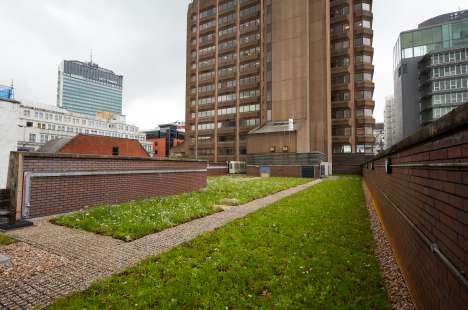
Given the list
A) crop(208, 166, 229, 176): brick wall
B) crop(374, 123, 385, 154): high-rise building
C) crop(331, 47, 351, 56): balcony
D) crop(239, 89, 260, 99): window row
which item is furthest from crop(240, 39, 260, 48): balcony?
crop(374, 123, 385, 154): high-rise building

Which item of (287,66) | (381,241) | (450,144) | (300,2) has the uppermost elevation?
(300,2)

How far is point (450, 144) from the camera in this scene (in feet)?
7.90

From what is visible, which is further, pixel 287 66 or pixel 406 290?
pixel 287 66

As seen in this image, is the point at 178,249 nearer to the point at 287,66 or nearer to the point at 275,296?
the point at 275,296

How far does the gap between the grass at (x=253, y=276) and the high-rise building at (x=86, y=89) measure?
195 m

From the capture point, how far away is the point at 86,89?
179 m

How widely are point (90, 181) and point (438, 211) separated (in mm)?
11520

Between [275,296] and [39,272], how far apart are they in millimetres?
4416

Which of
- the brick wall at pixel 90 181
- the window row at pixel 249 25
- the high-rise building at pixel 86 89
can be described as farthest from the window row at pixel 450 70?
the high-rise building at pixel 86 89

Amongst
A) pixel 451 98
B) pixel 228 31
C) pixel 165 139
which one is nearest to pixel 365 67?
pixel 451 98

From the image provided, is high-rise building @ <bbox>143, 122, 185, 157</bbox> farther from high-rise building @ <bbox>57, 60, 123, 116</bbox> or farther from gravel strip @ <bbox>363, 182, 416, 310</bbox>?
gravel strip @ <bbox>363, 182, 416, 310</bbox>

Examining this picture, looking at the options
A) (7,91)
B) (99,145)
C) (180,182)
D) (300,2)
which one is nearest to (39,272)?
(180,182)

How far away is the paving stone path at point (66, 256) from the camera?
387cm

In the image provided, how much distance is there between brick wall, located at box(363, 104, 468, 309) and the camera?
214 centimetres
